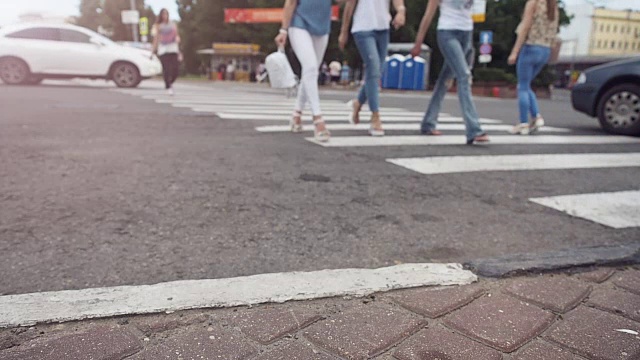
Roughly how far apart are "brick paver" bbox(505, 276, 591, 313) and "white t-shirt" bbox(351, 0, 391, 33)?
3836mm

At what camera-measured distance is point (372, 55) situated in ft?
17.2

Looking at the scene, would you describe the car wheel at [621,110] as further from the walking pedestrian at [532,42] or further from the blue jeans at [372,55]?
the blue jeans at [372,55]

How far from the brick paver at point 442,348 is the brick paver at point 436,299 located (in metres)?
0.12

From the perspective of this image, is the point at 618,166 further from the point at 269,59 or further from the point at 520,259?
the point at 269,59

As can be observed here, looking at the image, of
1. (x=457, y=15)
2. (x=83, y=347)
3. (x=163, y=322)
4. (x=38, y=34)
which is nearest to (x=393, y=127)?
(x=457, y=15)

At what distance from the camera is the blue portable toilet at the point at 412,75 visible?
25.8m

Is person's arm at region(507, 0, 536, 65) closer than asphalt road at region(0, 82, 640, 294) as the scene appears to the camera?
No

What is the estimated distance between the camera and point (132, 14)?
3734 centimetres

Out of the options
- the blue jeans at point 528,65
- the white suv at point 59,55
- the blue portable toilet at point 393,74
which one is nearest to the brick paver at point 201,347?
the blue jeans at point 528,65

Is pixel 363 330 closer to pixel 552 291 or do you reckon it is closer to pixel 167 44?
pixel 552 291

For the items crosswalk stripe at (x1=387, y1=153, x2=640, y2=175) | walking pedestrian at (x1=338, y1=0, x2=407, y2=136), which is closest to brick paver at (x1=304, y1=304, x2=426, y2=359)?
crosswalk stripe at (x1=387, y1=153, x2=640, y2=175)

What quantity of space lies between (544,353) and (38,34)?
14295mm

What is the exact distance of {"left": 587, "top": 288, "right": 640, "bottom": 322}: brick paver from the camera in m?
1.73

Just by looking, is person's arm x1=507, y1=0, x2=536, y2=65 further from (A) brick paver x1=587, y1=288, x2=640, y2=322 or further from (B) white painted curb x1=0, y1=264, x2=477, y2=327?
(B) white painted curb x1=0, y1=264, x2=477, y2=327
